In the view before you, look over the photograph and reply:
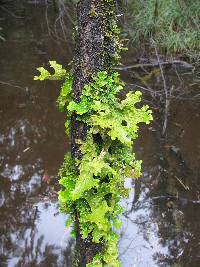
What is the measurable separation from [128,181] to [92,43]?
3066 millimetres

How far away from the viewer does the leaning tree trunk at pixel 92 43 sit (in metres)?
1.80

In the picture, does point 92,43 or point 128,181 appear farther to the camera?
point 128,181

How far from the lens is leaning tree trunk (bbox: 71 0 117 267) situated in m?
1.80

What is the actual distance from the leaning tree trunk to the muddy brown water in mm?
2240

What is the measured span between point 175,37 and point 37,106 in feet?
9.83

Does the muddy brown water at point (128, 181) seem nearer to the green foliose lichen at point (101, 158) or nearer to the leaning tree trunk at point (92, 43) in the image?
the green foliose lichen at point (101, 158)

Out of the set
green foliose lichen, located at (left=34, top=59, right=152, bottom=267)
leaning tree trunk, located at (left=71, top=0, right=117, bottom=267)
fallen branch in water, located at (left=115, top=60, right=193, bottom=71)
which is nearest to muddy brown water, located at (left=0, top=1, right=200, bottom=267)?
fallen branch in water, located at (left=115, top=60, right=193, bottom=71)

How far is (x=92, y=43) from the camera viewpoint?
71.8 inches

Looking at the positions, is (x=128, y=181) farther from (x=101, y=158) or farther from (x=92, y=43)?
(x=92, y=43)

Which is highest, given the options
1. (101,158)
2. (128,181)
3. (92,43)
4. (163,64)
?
(163,64)

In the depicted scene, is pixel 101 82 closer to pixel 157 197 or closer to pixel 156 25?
pixel 157 197

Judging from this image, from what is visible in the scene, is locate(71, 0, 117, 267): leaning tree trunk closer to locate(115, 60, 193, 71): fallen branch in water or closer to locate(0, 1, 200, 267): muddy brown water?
locate(0, 1, 200, 267): muddy brown water

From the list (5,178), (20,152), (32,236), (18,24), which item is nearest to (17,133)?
(20,152)

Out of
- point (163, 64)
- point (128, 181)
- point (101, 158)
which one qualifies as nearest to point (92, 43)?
point (101, 158)
